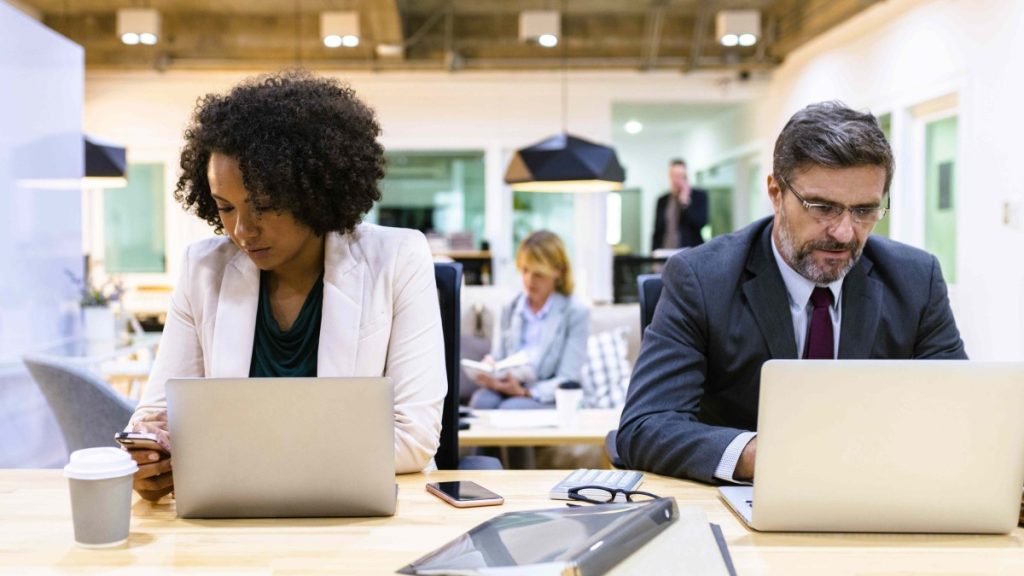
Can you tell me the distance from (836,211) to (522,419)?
1.70 m

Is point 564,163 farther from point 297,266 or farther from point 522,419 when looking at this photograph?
point 297,266

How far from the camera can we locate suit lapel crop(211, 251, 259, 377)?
Answer: 6.01ft

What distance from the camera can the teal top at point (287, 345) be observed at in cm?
192

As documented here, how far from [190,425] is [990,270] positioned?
202 inches

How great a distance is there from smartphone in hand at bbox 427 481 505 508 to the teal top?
1.59 ft

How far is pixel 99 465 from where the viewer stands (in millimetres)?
1238

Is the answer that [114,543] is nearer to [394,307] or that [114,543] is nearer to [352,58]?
[394,307]

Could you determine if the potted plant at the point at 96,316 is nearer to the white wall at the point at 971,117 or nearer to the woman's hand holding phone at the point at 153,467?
the woman's hand holding phone at the point at 153,467

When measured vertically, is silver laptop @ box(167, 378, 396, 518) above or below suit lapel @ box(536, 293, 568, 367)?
above

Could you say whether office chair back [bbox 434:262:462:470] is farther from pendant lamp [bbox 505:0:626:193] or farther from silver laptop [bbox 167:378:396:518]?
pendant lamp [bbox 505:0:626:193]

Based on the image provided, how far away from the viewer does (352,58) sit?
9.02m

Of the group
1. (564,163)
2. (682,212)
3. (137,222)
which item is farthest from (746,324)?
(137,222)

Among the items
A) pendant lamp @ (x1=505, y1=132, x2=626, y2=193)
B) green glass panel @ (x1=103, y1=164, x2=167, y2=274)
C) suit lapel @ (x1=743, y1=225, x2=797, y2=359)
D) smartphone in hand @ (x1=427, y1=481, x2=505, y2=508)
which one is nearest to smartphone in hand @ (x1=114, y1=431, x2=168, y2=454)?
smartphone in hand @ (x1=427, y1=481, x2=505, y2=508)

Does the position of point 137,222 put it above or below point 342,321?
above
